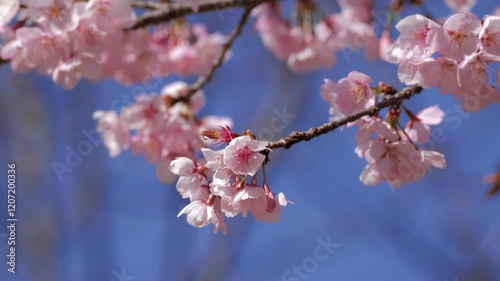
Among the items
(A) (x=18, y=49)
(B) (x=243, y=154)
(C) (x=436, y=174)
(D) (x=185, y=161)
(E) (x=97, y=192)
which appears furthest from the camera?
(E) (x=97, y=192)

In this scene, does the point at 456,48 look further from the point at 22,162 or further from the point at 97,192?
the point at 22,162

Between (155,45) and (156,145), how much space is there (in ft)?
2.35

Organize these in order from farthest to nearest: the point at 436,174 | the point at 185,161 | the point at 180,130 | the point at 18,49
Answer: the point at 436,174 < the point at 180,130 < the point at 18,49 < the point at 185,161

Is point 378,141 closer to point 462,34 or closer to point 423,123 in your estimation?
point 423,123

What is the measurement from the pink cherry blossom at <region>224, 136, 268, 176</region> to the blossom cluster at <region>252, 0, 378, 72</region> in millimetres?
1636

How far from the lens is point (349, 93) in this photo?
5.38 ft

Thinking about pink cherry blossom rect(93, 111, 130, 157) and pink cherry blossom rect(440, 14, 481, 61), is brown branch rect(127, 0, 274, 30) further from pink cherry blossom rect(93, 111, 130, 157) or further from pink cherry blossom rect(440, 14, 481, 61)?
pink cherry blossom rect(440, 14, 481, 61)

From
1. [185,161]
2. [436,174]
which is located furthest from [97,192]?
[185,161]

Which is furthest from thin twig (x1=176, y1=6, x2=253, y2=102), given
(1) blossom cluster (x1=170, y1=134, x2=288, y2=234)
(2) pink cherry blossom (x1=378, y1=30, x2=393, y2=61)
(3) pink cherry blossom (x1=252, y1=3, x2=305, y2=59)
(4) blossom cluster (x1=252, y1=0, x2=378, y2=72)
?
(1) blossom cluster (x1=170, y1=134, x2=288, y2=234)

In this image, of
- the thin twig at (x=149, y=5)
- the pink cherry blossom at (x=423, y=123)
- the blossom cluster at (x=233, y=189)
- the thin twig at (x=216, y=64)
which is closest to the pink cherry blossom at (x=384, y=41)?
the thin twig at (x=216, y=64)

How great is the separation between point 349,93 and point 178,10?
0.99 m

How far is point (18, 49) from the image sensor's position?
2002 mm

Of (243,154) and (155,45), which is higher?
(155,45)

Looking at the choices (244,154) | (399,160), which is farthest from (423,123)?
(244,154)
